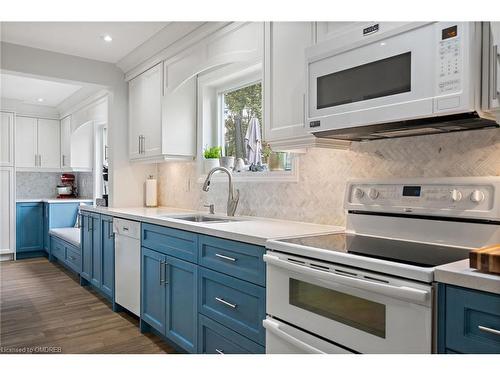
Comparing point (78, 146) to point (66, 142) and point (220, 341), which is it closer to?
point (66, 142)

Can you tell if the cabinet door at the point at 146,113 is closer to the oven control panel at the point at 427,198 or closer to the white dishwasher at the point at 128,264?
the white dishwasher at the point at 128,264

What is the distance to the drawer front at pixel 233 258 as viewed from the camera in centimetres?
184

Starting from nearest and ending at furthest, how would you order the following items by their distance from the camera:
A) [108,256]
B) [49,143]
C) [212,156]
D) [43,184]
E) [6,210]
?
[212,156], [108,256], [6,210], [49,143], [43,184]

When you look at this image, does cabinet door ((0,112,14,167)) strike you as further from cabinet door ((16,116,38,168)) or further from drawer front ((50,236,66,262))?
drawer front ((50,236,66,262))

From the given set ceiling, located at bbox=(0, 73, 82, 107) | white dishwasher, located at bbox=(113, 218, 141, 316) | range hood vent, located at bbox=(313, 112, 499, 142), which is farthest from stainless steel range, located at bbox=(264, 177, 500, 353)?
ceiling, located at bbox=(0, 73, 82, 107)

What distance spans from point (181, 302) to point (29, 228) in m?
4.47

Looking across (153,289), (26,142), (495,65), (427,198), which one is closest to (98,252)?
(153,289)

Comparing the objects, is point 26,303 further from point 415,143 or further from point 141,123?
point 415,143

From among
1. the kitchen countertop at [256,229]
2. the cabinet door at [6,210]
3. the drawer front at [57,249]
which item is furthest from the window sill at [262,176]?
the cabinet door at [6,210]

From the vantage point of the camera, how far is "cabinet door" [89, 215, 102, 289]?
12.3 ft

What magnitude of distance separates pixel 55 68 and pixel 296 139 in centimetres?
276

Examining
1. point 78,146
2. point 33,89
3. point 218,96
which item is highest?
point 33,89

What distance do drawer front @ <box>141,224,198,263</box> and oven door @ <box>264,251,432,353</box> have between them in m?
0.73

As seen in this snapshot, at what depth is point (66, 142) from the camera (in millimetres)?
6223
